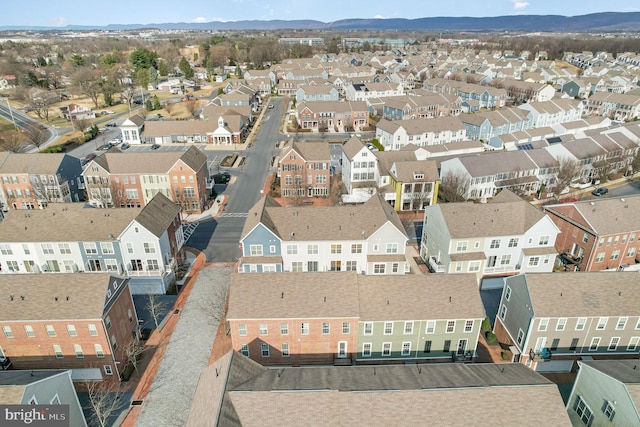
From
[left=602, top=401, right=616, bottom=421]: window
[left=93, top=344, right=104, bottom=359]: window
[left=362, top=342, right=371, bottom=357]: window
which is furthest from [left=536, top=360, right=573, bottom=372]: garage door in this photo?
[left=93, top=344, right=104, bottom=359]: window

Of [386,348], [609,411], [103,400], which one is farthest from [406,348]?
[103,400]

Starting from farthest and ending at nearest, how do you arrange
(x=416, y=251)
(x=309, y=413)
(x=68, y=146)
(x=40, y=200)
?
(x=68, y=146), (x=40, y=200), (x=416, y=251), (x=309, y=413)

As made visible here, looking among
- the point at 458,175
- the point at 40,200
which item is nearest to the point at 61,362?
the point at 40,200

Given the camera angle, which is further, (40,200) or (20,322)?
(40,200)

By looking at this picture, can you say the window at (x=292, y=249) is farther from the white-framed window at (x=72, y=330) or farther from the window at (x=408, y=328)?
the white-framed window at (x=72, y=330)

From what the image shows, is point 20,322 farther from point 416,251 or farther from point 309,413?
point 416,251

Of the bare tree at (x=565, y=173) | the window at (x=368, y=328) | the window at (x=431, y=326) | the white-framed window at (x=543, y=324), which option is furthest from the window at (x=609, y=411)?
the bare tree at (x=565, y=173)
